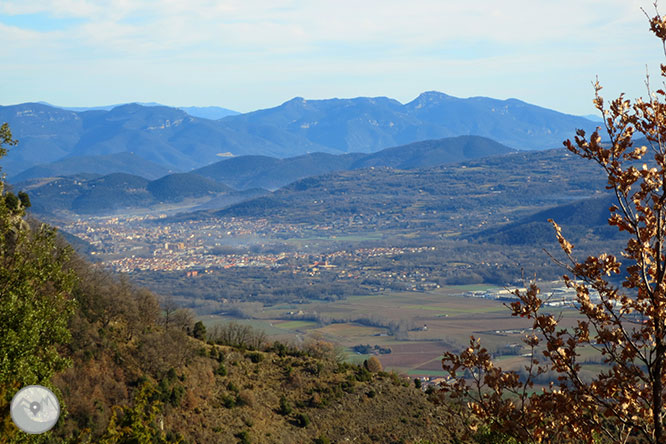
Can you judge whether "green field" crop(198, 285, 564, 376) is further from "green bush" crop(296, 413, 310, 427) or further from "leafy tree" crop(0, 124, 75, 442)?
"leafy tree" crop(0, 124, 75, 442)

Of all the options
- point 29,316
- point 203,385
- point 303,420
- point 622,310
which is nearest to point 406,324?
point 303,420

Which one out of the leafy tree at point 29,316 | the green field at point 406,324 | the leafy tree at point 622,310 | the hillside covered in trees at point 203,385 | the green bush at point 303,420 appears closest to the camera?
the leafy tree at point 622,310

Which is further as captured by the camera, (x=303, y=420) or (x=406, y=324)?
(x=406, y=324)

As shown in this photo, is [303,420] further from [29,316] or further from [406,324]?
[406,324]

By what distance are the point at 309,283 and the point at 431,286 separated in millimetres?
26979

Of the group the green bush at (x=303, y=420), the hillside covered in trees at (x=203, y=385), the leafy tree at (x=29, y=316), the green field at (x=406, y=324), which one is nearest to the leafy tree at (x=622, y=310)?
the leafy tree at (x=29, y=316)

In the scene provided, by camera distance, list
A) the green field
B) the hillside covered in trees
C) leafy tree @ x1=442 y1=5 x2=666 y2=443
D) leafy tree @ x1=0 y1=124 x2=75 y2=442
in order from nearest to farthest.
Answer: leafy tree @ x1=442 y1=5 x2=666 y2=443 → leafy tree @ x1=0 y1=124 x2=75 y2=442 → the hillside covered in trees → the green field

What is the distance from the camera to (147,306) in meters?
43.8

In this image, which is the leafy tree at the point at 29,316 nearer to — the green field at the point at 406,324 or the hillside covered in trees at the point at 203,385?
the hillside covered in trees at the point at 203,385

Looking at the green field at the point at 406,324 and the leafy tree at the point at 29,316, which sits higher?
the leafy tree at the point at 29,316

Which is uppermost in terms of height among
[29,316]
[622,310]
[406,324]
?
[622,310]

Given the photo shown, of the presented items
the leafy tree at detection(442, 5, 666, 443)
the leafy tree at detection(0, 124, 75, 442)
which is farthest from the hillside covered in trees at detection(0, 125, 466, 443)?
the leafy tree at detection(442, 5, 666, 443)

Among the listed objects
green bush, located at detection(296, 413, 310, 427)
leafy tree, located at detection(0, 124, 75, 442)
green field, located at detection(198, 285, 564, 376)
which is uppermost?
leafy tree, located at detection(0, 124, 75, 442)

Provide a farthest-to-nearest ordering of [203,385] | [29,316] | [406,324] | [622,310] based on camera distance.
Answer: [406,324]
[203,385]
[29,316]
[622,310]
